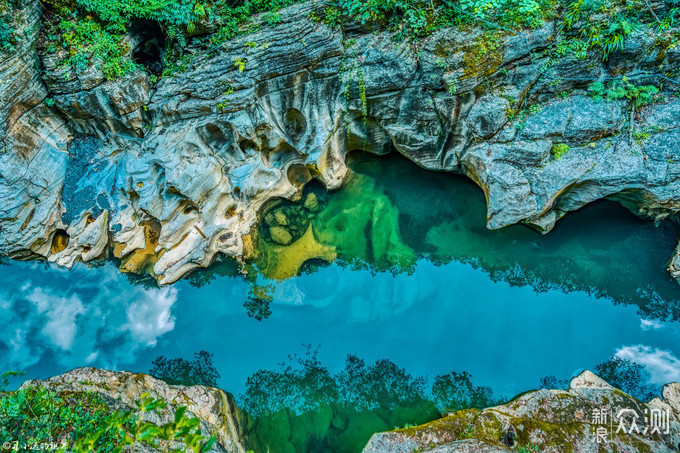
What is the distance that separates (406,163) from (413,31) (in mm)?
2811

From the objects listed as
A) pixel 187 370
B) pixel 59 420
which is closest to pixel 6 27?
pixel 59 420

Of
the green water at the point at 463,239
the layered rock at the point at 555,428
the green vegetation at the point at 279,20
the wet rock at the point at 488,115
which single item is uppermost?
the green vegetation at the point at 279,20

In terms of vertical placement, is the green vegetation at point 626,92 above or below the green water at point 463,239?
above

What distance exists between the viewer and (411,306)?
6.95 metres

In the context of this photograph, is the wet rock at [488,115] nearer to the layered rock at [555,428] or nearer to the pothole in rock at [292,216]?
the pothole in rock at [292,216]

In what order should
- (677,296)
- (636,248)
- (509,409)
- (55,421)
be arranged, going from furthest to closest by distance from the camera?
(636,248) → (677,296) → (509,409) → (55,421)

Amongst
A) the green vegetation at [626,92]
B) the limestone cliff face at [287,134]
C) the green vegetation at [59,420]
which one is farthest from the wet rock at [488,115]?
the green vegetation at [59,420]

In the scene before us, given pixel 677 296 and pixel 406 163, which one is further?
pixel 406 163

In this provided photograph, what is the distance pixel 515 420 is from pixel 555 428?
20.2 inches

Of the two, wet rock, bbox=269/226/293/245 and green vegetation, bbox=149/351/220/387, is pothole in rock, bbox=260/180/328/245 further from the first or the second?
green vegetation, bbox=149/351/220/387

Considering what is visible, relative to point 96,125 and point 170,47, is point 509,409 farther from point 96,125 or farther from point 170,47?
point 96,125

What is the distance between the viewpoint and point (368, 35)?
6.69 metres

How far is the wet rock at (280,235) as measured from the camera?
7863 millimetres

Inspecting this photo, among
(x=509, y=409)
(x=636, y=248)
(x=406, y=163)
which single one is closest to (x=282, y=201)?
(x=406, y=163)
